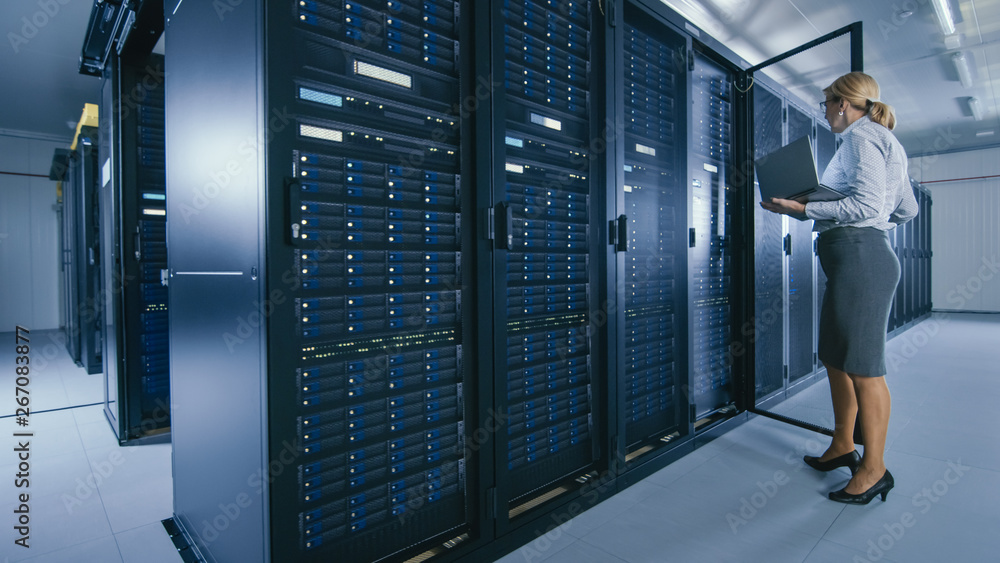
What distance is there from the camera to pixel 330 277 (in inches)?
47.3

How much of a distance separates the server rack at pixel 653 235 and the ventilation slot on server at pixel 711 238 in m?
0.11

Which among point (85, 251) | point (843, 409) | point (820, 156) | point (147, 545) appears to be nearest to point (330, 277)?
point (147, 545)

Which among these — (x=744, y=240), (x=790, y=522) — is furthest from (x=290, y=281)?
(x=744, y=240)

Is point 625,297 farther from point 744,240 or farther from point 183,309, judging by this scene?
point 183,309

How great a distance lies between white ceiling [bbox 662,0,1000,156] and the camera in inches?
161

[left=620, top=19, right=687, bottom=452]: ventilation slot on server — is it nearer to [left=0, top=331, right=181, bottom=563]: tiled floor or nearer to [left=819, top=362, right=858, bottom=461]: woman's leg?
[left=819, top=362, right=858, bottom=461]: woman's leg

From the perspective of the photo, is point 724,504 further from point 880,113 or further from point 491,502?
point 880,113

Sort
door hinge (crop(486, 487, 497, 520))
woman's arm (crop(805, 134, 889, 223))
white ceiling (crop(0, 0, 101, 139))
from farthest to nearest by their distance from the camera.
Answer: white ceiling (crop(0, 0, 101, 139)), woman's arm (crop(805, 134, 889, 223)), door hinge (crop(486, 487, 497, 520))

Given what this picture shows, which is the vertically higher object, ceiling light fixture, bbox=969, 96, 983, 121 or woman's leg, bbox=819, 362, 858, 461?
ceiling light fixture, bbox=969, 96, 983, 121

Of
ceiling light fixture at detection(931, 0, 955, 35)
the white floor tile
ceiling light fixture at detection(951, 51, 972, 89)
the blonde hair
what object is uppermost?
ceiling light fixture at detection(951, 51, 972, 89)

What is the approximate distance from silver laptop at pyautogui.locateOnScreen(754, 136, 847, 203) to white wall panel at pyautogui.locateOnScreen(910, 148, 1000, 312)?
10.0 metres

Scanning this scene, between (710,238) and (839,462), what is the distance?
1222 mm

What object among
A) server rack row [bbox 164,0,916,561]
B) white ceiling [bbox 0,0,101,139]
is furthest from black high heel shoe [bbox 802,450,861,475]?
white ceiling [bbox 0,0,101,139]

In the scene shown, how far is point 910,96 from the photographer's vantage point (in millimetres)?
6441
